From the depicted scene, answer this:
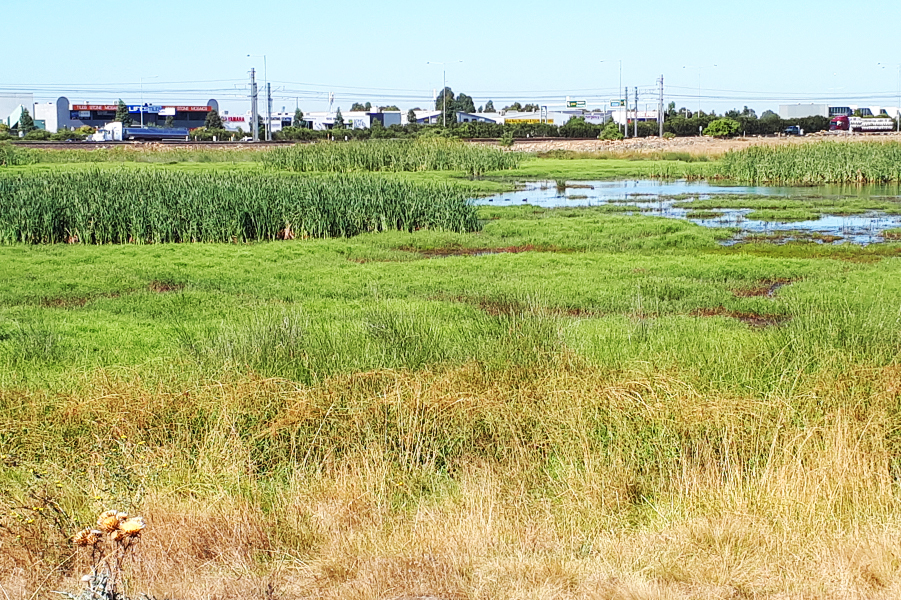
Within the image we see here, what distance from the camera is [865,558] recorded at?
570 cm

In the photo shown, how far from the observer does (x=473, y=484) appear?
7.06 metres

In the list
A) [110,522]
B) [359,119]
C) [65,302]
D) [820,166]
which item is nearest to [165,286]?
[65,302]

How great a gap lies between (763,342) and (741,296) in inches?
275

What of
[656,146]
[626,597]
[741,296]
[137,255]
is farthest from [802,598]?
[656,146]

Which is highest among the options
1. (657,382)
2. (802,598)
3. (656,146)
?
(656,146)

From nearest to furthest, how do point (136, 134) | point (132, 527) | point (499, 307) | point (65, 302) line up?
point (132, 527)
point (499, 307)
point (65, 302)
point (136, 134)

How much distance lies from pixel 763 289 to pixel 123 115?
11130cm

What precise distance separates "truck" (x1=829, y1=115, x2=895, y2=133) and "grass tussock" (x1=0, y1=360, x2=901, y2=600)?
11164cm

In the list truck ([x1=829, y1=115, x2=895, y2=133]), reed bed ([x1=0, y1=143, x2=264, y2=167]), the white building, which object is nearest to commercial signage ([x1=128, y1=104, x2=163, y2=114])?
the white building

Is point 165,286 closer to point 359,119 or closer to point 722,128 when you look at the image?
point 722,128

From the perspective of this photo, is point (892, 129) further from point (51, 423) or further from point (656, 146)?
point (51, 423)

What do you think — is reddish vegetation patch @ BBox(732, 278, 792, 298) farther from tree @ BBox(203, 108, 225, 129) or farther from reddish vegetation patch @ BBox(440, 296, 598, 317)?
tree @ BBox(203, 108, 225, 129)

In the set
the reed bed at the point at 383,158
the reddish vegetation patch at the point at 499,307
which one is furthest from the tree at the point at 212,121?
the reddish vegetation patch at the point at 499,307

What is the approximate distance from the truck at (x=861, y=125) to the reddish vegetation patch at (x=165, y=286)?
10523 centimetres
